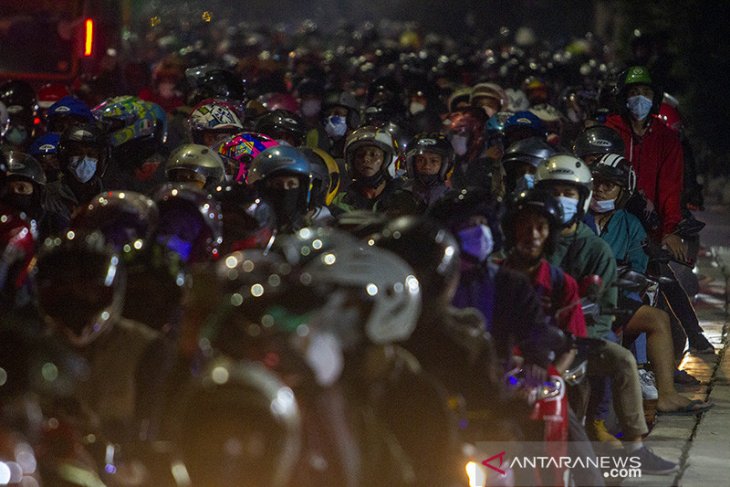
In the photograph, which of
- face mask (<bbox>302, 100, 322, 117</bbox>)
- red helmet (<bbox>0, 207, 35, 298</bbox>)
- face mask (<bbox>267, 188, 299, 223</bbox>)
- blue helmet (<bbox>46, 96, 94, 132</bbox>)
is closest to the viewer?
red helmet (<bbox>0, 207, 35, 298</bbox>)

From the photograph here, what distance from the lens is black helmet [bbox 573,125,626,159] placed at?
13.0m

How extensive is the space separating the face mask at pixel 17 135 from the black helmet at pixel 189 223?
7.94 meters

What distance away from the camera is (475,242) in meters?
7.77

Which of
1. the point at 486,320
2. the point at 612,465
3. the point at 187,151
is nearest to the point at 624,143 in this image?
the point at 187,151

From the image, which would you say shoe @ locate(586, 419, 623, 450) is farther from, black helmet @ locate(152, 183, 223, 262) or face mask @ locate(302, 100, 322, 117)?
face mask @ locate(302, 100, 322, 117)

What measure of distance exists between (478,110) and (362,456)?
11551 mm

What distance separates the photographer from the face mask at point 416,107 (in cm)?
2123

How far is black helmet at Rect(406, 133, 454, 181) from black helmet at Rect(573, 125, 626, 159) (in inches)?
35.5

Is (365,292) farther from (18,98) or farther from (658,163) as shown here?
(18,98)

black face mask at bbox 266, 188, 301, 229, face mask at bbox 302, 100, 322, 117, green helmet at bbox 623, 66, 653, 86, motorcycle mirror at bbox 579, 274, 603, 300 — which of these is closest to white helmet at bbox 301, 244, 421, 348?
motorcycle mirror at bbox 579, 274, 603, 300

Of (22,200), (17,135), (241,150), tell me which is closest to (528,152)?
(241,150)

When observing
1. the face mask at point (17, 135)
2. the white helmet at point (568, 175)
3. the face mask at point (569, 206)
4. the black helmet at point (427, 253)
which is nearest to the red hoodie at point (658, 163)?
the white helmet at point (568, 175)

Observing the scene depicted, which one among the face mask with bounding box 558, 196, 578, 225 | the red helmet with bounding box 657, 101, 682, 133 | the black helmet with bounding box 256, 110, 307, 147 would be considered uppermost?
the face mask with bounding box 558, 196, 578, 225

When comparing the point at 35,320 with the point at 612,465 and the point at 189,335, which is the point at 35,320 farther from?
the point at 612,465
